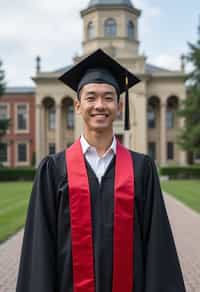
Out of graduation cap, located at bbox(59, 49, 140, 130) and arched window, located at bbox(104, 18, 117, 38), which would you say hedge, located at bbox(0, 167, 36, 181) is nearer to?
arched window, located at bbox(104, 18, 117, 38)

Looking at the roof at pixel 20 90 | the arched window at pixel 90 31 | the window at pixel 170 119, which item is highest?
→ the arched window at pixel 90 31

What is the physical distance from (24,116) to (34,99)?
7.94 ft

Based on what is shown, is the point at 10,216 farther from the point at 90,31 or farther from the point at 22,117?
the point at 90,31

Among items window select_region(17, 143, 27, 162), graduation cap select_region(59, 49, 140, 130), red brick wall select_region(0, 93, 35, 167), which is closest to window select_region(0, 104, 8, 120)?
red brick wall select_region(0, 93, 35, 167)

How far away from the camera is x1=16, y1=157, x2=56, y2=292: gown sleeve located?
114 inches

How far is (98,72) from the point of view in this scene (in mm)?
3287

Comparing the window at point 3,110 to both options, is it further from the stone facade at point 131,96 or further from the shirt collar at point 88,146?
the shirt collar at point 88,146

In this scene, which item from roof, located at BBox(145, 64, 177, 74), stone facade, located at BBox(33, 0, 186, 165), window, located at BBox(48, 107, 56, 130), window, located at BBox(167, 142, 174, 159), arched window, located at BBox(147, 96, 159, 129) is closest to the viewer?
stone facade, located at BBox(33, 0, 186, 165)

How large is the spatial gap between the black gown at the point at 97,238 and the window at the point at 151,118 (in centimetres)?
5336

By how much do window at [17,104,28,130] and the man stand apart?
54.9 metres

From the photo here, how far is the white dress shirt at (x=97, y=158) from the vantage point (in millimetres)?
3082

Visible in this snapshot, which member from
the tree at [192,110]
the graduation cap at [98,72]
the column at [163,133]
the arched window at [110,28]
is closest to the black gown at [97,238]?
the graduation cap at [98,72]

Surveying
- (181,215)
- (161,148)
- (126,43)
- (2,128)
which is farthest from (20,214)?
(126,43)

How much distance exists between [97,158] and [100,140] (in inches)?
4.8
